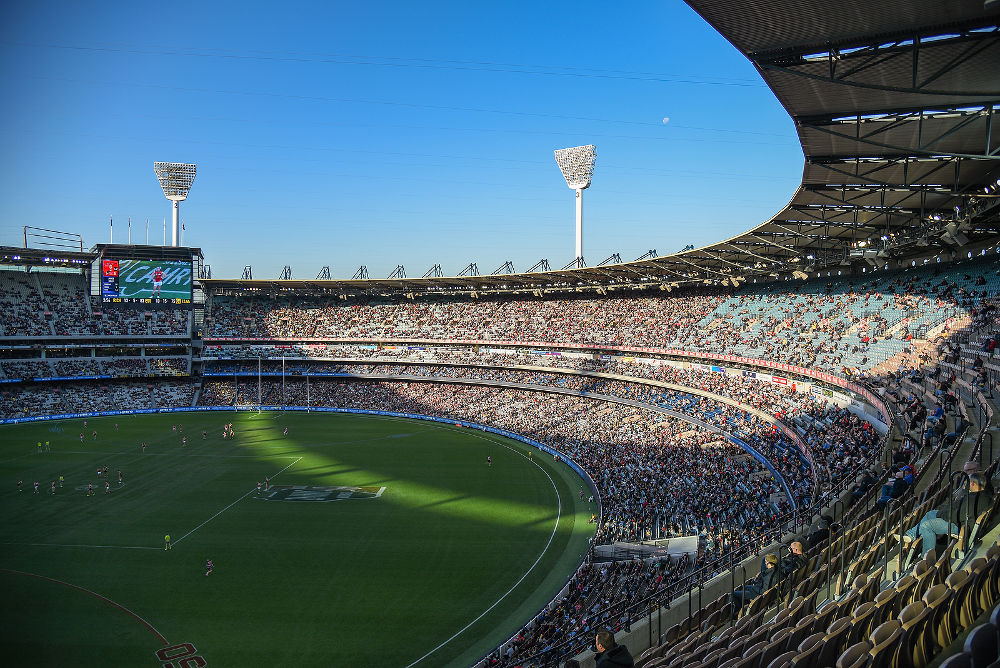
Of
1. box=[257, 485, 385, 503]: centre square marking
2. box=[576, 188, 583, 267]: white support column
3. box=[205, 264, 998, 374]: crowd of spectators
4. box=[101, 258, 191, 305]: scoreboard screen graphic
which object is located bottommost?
box=[257, 485, 385, 503]: centre square marking

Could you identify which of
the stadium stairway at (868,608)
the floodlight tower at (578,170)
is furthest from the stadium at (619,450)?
the floodlight tower at (578,170)

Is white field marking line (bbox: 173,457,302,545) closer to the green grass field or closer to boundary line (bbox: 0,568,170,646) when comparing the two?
the green grass field

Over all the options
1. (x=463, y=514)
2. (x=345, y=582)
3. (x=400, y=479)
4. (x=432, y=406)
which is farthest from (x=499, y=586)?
(x=432, y=406)

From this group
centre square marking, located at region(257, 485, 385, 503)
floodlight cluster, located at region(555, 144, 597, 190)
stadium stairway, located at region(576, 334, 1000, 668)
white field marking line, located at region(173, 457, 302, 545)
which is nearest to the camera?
stadium stairway, located at region(576, 334, 1000, 668)

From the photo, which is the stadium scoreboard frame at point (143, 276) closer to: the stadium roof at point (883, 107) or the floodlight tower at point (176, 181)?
the floodlight tower at point (176, 181)

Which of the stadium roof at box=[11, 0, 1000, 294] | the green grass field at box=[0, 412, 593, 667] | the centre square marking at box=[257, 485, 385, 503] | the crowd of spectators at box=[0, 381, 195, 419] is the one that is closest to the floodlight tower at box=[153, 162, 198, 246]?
the crowd of spectators at box=[0, 381, 195, 419]

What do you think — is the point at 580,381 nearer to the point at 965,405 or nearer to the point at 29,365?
the point at 965,405

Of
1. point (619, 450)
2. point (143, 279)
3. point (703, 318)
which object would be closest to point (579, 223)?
point (703, 318)
